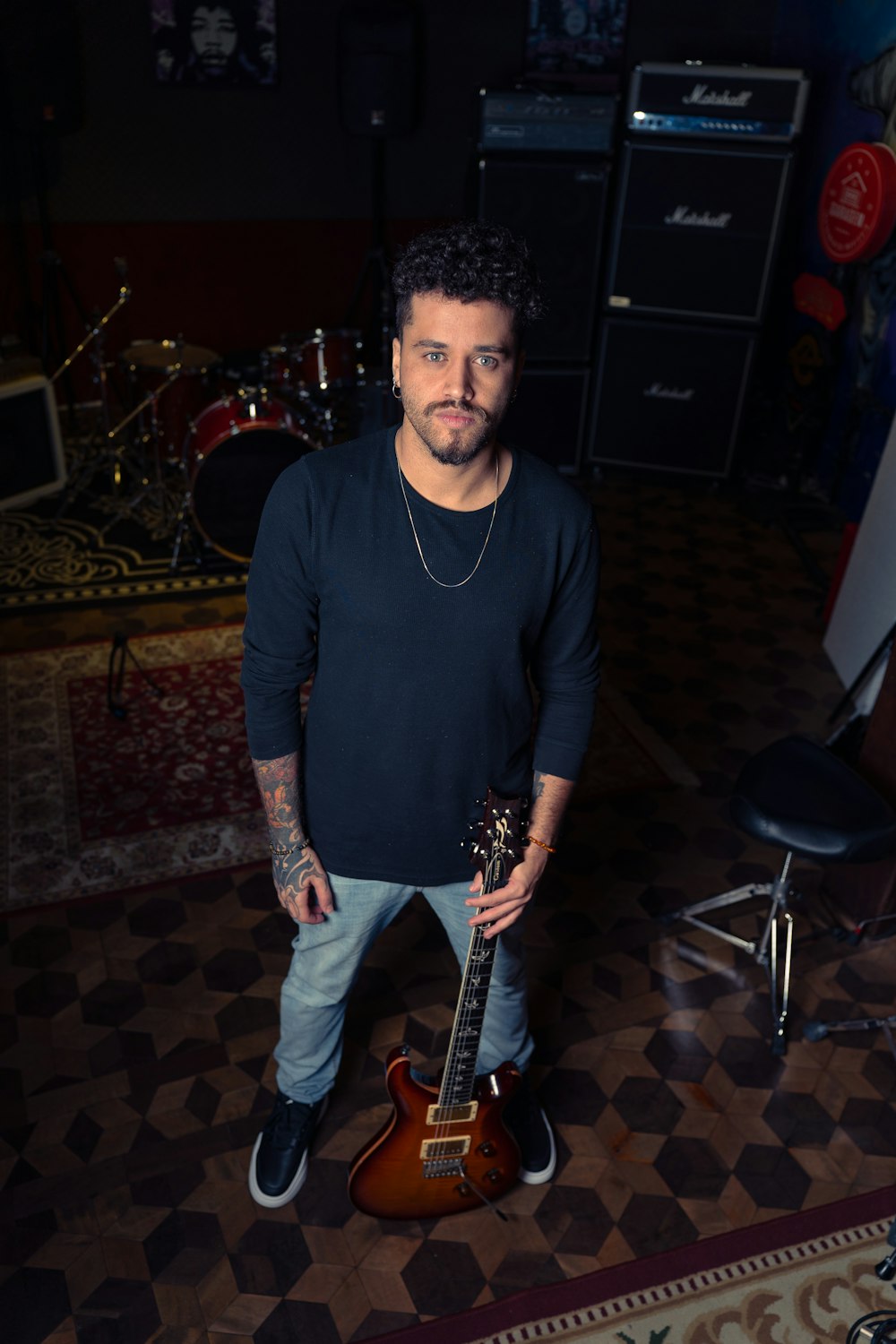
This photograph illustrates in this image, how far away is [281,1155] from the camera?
1886mm

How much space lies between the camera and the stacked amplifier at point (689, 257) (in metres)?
4.32

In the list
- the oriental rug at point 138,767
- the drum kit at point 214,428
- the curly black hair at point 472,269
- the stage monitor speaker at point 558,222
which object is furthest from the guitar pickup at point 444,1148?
the stage monitor speaker at point 558,222

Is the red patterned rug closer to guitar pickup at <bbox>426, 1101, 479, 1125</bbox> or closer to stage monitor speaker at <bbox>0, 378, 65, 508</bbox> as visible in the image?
stage monitor speaker at <bbox>0, 378, 65, 508</bbox>

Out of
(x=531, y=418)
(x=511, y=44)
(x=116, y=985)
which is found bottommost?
(x=116, y=985)

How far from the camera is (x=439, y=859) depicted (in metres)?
1.61

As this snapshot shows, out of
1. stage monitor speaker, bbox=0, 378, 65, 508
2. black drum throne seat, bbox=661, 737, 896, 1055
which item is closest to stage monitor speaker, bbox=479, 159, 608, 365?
stage monitor speaker, bbox=0, 378, 65, 508

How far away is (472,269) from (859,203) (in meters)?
3.40

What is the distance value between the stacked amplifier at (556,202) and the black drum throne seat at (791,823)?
2715mm

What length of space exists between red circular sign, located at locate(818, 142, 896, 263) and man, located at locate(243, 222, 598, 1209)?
3.15m

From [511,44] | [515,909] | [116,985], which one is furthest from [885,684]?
[511,44]

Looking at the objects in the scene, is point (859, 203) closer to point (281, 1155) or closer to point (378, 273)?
point (378, 273)

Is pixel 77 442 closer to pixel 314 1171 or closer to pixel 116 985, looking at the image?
pixel 116 985

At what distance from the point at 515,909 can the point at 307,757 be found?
0.39 metres

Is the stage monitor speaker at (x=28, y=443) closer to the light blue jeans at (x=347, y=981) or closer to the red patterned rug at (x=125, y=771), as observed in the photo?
the red patterned rug at (x=125, y=771)
